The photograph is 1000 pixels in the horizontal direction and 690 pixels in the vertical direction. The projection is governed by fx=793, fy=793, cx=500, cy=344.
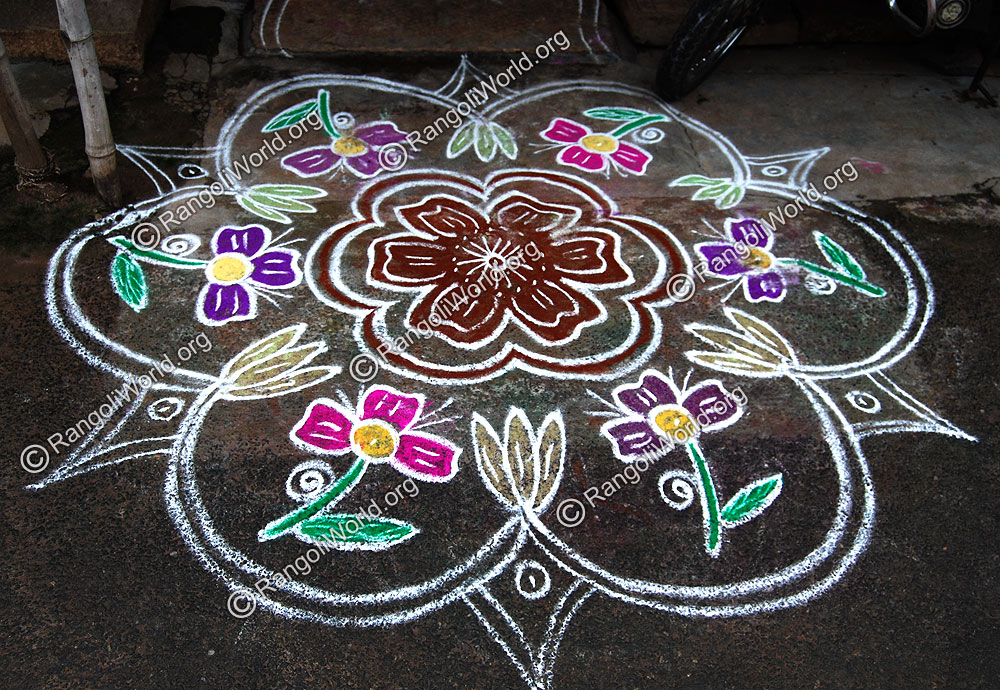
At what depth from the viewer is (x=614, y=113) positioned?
4992 mm

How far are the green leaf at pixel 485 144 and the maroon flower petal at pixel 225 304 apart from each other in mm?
Result: 1637

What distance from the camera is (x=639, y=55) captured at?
549 centimetres

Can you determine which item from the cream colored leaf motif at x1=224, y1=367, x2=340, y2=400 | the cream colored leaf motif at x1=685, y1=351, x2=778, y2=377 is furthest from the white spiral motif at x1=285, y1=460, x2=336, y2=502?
the cream colored leaf motif at x1=685, y1=351, x2=778, y2=377

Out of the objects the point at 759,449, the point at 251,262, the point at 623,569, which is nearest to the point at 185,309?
the point at 251,262

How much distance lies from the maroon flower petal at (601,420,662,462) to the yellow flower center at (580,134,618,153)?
201cm

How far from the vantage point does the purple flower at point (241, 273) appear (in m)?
3.62

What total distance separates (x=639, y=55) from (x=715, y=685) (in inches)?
167

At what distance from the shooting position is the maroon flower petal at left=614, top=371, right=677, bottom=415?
3402 mm

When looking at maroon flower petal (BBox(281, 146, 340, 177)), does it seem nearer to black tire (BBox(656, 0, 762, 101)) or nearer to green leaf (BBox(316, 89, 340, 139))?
green leaf (BBox(316, 89, 340, 139))

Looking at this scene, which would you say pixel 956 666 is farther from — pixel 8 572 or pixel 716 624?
pixel 8 572

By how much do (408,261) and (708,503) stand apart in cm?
185

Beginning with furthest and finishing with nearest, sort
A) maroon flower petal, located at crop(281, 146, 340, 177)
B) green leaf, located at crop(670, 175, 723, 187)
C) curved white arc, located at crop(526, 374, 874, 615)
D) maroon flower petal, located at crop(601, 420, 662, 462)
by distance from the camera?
green leaf, located at crop(670, 175, 723, 187)
maroon flower petal, located at crop(281, 146, 340, 177)
maroon flower petal, located at crop(601, 420, 662, 462)
curved white arc, located at crop(526, 374, 874, 615)

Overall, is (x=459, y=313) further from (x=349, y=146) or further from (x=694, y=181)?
(x=694, y=181)

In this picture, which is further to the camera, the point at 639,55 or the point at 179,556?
the point at 639,55
